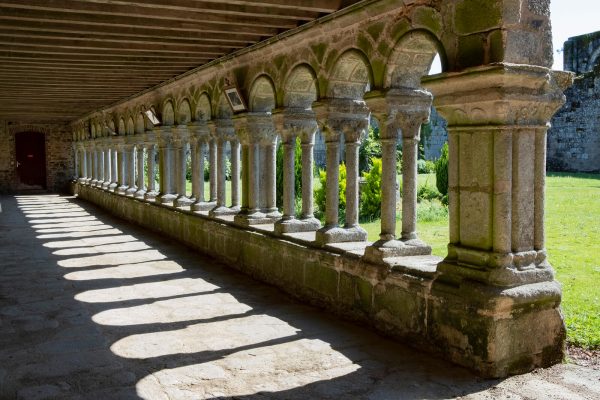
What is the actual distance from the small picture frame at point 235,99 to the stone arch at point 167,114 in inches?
103

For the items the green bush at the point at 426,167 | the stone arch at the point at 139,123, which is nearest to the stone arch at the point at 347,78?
the stone arch at the point at 139,123

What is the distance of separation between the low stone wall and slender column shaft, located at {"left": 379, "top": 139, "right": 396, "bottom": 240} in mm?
258

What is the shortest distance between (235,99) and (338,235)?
2310 mm

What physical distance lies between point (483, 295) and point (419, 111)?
1.53 meters

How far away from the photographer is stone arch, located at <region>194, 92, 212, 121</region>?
7.43 meters

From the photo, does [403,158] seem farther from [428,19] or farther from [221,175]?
[221,175]

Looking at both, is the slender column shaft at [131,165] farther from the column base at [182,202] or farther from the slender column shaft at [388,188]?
the slender column shaft at [388,188]

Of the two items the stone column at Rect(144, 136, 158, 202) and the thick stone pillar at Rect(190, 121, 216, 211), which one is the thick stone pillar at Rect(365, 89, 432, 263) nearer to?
the thick stone pillar at Rect(190, 121, 216, 211)

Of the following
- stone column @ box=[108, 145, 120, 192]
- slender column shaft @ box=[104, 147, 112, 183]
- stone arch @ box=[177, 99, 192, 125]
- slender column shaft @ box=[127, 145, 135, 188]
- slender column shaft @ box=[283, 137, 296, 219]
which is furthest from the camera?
slender column shaft @ box=[104, 147, 112, 183]

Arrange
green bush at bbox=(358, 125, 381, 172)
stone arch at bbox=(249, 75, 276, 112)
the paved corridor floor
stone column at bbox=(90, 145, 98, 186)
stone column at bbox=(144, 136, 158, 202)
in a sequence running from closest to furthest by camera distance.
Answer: the paved corridor floor
stone arch at bbox=(249, 75, 276, 112)
stone column at bbox=(144, 136, 158, 202)
stone column at bbox=(90, 145, 98, 186)
green bush at bbox=(358, 125, 381, 172)

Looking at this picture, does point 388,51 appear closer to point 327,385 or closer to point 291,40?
point 291,40

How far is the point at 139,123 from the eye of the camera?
10570 mm

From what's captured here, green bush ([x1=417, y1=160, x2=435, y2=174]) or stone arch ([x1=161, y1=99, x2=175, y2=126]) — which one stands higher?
stone arch ([x1=161, y1=99, x2=175, y2=126])

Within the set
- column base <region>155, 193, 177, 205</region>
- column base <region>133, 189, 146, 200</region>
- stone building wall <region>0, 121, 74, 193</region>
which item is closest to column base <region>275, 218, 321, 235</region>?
column base <region>155, 193, 177, 205</region>
